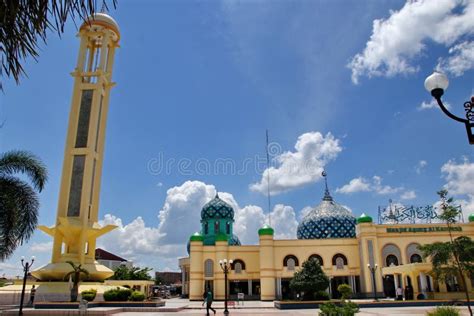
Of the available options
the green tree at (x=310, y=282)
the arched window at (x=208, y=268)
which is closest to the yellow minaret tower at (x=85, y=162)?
the arched window at (x=208, y=268)

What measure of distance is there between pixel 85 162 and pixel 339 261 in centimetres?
2376

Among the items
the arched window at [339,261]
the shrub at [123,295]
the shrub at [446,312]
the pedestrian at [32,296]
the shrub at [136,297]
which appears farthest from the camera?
the arched window at [339,261]

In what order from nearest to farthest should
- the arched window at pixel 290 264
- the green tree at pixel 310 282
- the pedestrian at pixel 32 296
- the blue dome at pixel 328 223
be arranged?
the green tree at pixel 310 282, the pedestrian at pixel 32 296, the arched window at pixel 290 264, the blue dome at pixel 328 223

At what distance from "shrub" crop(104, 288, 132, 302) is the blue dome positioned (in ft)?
70.9

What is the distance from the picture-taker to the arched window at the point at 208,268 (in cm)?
3834

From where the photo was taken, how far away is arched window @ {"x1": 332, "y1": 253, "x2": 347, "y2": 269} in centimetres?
3784

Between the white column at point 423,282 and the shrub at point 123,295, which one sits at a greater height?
the white column at point 423,282

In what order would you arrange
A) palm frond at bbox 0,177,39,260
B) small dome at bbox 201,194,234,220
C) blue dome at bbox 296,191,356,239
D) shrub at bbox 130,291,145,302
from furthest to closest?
1. small dome at bbox 201,194,234,220
2. blue dome at bbox 296,191,356,239
3. shrub at bbox 130,291,145,302
4. palm frond at bbox 0,177,39,260

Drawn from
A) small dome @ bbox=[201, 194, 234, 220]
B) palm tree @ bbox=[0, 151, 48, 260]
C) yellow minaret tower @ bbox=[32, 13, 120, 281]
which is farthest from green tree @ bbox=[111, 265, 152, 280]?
palm tree @ bbox=[0, 151, 48, 260]

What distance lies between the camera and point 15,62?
495cm

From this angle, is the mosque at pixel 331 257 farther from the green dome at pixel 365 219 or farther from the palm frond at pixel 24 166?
the palm frond at pixel 24 166

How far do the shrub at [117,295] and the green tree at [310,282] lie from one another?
35.9ft

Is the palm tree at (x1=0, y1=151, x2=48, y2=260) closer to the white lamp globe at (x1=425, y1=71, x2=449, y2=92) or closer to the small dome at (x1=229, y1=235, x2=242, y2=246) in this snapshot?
the white lamp globe at (x1=425, y1=71, x2=449, y2=92)

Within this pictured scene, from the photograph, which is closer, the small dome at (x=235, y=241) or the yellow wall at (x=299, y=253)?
the yellow wall at (x=299, y=253)
